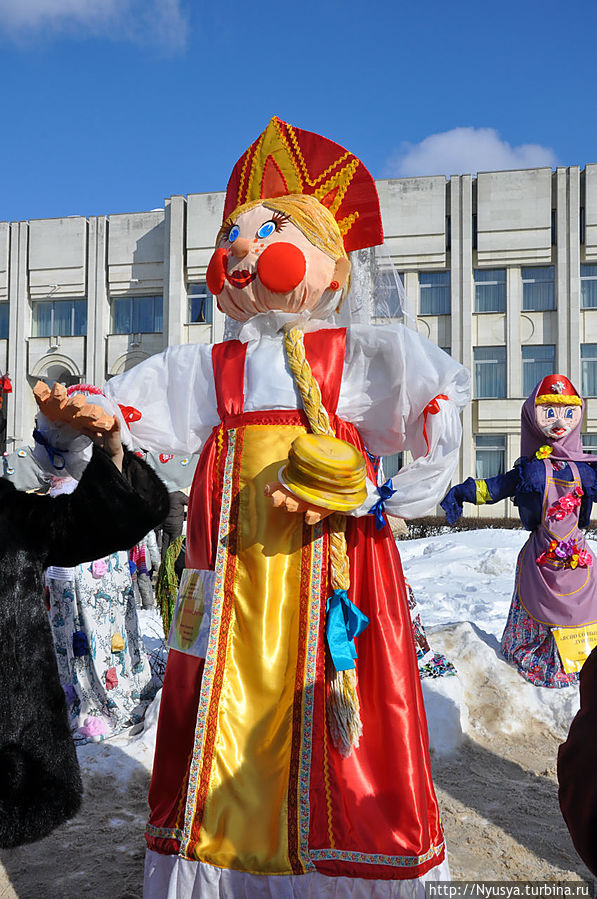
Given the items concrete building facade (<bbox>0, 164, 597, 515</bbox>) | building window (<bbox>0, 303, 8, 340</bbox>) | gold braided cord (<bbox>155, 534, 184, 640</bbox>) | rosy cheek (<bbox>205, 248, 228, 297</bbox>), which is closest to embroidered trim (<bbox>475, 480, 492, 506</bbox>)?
gold braided cord (<bbox>155, 534, 184, 640</bbox>)

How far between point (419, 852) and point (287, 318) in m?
1.87

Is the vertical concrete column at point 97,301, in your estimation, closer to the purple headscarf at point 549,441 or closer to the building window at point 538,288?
the building window at point 538,288

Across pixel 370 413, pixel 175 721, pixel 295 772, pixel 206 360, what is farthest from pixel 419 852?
pixel 206 360

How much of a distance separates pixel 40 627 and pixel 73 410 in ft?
2.09

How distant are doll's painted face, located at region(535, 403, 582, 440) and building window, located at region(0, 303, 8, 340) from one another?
24.0 meters

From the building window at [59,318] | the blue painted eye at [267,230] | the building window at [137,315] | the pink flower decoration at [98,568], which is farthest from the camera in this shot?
the building window at [59,318]

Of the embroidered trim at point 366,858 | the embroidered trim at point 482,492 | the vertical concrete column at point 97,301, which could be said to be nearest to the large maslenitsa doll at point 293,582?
the embroidered trim at point 366,858

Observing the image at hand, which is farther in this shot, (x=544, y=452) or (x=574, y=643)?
(x=544, y=452)

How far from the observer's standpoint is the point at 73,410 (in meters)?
2.29

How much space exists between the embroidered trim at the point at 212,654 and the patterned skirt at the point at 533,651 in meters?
3.46

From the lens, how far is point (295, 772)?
8.02 feet

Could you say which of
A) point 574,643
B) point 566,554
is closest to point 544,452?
point 566,554

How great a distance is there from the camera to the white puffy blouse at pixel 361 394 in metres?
2.77

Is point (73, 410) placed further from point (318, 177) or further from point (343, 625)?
point (318, 177)
